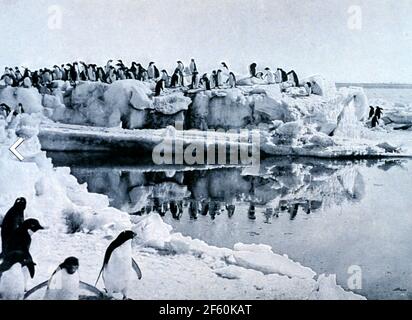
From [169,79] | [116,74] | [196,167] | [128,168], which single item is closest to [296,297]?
[196,167]

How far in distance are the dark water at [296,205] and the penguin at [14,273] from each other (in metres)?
0.55

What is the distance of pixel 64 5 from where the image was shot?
3305mm

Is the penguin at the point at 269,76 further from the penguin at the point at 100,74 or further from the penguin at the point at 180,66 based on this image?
the penguin at the point at 100,74

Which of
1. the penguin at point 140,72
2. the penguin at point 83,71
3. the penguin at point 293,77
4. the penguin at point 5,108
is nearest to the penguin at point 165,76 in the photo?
the penguin at point 140,72

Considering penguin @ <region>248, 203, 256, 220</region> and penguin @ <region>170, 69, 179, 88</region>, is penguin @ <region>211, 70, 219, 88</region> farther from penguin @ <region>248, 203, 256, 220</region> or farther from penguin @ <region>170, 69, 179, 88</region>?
penguin @ <region>248, 203, 256, 220</region>

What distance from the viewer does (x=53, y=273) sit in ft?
10.4

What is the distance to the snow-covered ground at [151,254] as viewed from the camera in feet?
10.5

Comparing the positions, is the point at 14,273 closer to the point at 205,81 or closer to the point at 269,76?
the point at 205,81

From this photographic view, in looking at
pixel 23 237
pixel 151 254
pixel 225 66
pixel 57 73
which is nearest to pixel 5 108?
pixel 57 73

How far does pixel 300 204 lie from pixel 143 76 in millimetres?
1224

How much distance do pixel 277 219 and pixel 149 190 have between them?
2.56 ft

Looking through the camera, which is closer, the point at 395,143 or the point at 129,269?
the point at 129,269

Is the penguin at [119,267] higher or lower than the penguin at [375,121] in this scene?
lower
